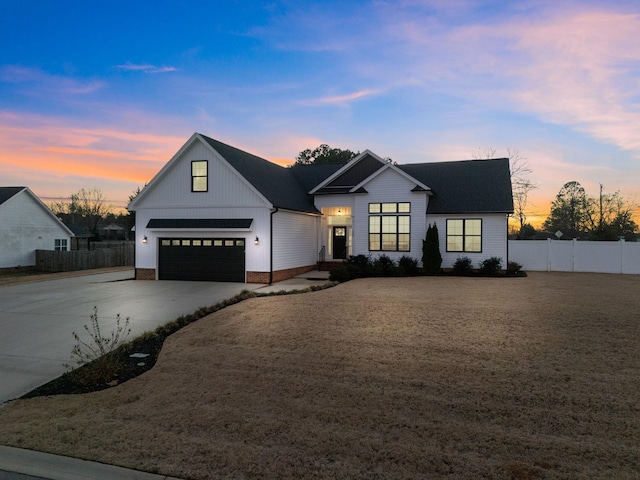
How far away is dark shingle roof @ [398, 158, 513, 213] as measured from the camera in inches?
807

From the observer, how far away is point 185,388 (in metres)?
5.47

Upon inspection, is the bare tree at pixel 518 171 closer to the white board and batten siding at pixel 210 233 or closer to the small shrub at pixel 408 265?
the small shrub at pixel 408 265

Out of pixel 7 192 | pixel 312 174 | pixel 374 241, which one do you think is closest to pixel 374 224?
pixel 374 241

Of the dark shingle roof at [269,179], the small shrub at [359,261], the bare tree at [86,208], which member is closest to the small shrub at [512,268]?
the small shrub at [359,261]

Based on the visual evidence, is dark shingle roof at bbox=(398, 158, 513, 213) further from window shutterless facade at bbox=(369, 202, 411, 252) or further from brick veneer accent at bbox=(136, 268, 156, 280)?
brick veneer accent at bbox=(136, 268, 156, 280)

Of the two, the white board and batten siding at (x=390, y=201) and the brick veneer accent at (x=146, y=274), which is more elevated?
the white board and batten siding at (x=390, y=201)

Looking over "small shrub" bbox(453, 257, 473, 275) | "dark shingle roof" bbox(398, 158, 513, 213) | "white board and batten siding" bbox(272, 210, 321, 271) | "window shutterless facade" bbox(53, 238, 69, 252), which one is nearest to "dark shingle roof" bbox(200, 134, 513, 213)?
"dark shingle roof" bbox(398, 158, 513, 213)

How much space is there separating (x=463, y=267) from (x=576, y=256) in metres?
7.44

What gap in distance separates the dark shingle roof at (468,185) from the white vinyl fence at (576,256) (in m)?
3.73

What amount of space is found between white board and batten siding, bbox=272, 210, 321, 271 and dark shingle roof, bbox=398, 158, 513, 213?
6.44 meters

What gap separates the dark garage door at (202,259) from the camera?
718 inches

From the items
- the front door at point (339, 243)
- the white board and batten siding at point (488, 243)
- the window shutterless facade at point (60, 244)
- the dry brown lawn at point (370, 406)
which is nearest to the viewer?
the dry brown lawn at point (370, 406)

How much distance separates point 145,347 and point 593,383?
738 cm

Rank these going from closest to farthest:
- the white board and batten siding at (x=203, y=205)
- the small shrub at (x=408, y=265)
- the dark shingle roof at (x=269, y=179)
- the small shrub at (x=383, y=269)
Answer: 1. the white board and batten siding at (x=203, y=205)
2. the dark shingle roof at (x=269, y=179)
3. the small shrub at (x=383, y=269)
4. the small shrub at (x=408, y=265)
